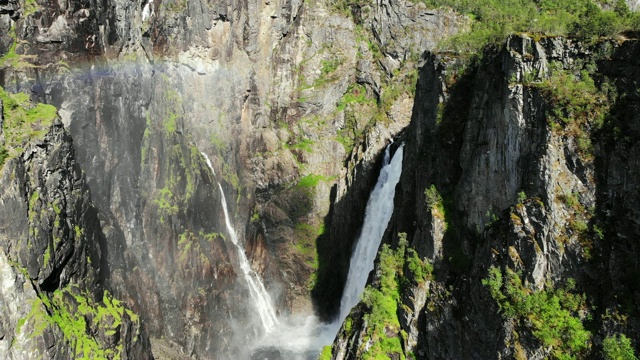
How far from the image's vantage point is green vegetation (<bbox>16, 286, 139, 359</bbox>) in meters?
22.1

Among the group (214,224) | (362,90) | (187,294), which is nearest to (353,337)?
(187,294)

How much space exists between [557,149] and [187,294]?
87.5 feet

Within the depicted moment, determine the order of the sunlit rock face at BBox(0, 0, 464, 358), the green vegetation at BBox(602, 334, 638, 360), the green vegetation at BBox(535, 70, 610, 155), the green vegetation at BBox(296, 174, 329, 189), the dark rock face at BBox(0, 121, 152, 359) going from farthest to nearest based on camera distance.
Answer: the green vegetation at BBox(296, 174, 329, 189), the sunlit rock face at BBox(0, 0, 464, 358), the dark rock face at BBox(0, 121, 152, 359), the green vegetation at BBox(535, 70, 610, 155), the green vegetation at BBox(602, 334, 638, 360)

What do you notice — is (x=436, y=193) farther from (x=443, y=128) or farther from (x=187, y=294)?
(x=187, y=294)

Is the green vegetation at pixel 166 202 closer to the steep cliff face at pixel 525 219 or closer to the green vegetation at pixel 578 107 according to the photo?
the steep cliff face at pixel 525 219

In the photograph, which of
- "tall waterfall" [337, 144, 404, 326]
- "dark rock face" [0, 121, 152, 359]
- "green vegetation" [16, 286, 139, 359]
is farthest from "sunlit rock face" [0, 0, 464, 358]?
"tall waterfall" [337, 144, 404, 326]

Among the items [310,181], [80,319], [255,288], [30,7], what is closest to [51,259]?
[80,319]

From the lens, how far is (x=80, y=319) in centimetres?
2495

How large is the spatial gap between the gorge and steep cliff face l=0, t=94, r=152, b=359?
10 cm

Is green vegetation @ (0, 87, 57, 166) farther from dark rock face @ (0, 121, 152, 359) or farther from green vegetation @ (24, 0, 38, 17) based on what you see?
green vegetation @ (24, 0, 38, 17)

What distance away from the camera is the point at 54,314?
23172 mm

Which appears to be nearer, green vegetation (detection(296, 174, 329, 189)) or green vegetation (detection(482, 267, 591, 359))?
green vegetation (detection(482, 267, 591, 359))

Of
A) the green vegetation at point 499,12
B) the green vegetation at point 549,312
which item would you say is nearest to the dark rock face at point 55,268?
the green vegetation at point 549,312

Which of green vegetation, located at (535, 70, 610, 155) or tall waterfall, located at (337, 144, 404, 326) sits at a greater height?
green vegetation, located at (535, 70, 610, 155)
